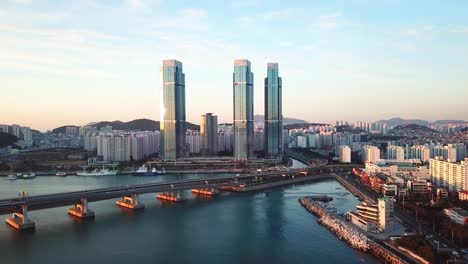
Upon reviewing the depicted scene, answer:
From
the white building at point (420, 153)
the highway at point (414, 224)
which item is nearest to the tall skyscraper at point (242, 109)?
the white building at point (420, 153)

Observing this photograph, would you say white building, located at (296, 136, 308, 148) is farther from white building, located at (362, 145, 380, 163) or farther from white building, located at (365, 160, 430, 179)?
white building, located at (365, 160, 430, 179)

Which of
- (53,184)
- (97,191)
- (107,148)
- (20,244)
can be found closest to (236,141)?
(107,148)

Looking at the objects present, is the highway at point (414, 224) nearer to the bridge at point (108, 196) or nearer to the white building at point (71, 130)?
the bridge at point (108, 196)

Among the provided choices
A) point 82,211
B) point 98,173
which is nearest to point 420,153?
point 98,173

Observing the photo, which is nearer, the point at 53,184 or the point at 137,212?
the point at 137,212

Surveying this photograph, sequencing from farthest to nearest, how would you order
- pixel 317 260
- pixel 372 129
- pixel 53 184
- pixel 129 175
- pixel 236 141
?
pixel 372 129 → pixel 236 141 → pixel 129 175 → pixel 53 184 → pixel 317 260

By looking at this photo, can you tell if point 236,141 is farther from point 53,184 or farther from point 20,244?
point 20,244

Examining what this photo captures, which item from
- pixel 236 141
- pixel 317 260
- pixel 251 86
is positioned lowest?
pixel 317 260

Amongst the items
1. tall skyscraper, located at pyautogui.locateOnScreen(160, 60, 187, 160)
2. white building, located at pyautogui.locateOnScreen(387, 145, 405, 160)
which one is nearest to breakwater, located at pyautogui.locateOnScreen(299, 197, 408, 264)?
white building, located at pyautogui.locateOnScreen(387, 145, 405, 160)
